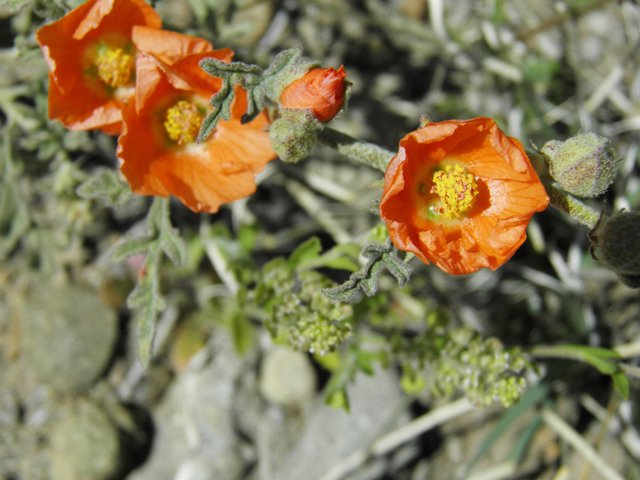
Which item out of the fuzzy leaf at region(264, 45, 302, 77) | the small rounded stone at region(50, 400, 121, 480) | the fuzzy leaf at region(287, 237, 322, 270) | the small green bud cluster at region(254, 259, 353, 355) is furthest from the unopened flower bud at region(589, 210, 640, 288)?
the small rounded stone at region(50, 400, 121, 480)

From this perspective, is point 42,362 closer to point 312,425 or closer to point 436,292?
point 312,425

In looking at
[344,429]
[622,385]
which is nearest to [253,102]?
[622,385]

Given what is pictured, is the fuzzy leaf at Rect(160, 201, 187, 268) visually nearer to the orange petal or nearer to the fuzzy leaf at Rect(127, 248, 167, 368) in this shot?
the fuzzy leaf at Rect(127, 248, 167, 368)

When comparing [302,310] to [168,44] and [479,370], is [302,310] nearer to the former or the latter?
[479,370]

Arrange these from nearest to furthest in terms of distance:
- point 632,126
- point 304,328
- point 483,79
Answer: point 304,328, point 632,126, point 483,79

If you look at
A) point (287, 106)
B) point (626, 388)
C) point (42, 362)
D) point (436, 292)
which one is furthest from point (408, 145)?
point (42, 362)
